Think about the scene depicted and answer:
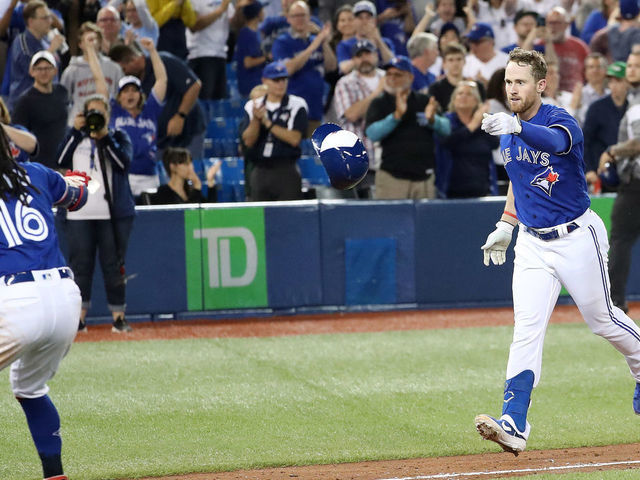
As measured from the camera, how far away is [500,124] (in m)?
5.39

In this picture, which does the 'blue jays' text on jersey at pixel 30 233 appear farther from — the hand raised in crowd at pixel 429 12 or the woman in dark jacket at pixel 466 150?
the hand raised in crowd at pixel 429 12

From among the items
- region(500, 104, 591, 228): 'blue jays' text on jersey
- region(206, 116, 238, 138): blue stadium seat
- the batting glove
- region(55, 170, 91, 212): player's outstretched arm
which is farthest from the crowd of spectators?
region(500, 104, 591, 228): 'blue jays' text on jersey

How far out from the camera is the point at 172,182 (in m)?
12.3

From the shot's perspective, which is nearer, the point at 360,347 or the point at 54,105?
the point at 360,347

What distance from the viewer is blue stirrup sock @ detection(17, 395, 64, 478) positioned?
532cm

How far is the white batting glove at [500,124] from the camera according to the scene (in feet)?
17.6

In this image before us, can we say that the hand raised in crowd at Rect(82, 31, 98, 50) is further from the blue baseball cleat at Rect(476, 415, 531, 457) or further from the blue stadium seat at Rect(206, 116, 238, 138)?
the blue baseball cleat at Rect(476, 415, 531, 457)

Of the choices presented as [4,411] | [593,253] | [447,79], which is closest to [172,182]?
[447,79]

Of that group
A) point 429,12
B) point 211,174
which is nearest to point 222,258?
point 211,174

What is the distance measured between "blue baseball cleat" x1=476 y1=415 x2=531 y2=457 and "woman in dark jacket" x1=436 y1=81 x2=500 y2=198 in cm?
714

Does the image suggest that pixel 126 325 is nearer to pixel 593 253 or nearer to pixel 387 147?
pixel 387 147

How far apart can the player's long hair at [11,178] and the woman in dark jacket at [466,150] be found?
26.5 feet

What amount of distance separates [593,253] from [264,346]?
5.07 meters

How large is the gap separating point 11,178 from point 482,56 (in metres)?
10.8
